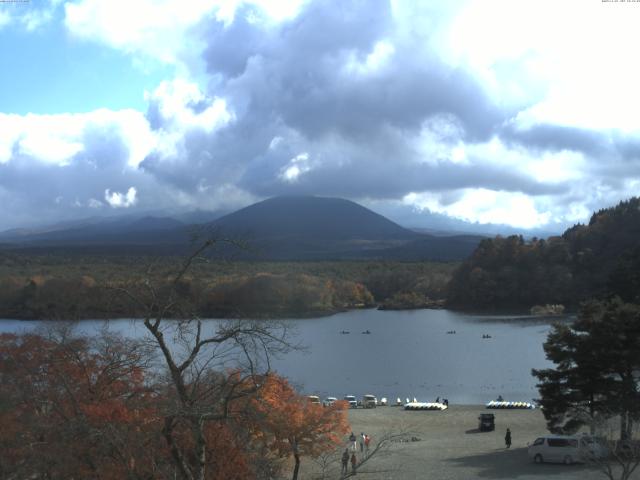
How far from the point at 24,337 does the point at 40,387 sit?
11.1ft

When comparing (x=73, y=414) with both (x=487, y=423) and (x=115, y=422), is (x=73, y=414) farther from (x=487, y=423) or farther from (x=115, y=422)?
(x=487, y=423)

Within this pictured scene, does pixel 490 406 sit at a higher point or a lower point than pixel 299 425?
lower

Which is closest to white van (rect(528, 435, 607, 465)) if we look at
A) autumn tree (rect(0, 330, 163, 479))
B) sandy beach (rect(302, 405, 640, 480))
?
sandy beach (rect(302, 405, 640, 480))

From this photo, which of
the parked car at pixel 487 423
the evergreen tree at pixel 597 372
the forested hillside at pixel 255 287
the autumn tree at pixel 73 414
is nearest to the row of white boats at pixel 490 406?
the parked car at pixel 487 423

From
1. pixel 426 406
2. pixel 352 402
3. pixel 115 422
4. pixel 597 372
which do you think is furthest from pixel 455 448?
pixel 115 422

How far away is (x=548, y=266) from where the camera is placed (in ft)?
186

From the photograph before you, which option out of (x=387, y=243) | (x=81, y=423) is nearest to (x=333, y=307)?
(x=81, y=423)

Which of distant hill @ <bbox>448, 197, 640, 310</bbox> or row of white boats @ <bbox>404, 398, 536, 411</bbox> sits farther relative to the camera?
distant hill @ <bbox>448, 197, 640, 310</bbox>

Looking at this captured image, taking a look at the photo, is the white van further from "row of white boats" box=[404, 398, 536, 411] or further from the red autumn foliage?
"row of white boats" box=[404, 398, 536, 411]

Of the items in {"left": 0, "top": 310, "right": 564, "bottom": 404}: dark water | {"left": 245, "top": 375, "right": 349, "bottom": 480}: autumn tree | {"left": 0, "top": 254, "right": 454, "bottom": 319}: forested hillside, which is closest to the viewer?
{"left": 245, "top": 375, "right": 349, "bottom": 480}: autumn tree

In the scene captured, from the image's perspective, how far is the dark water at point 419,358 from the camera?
992 inches

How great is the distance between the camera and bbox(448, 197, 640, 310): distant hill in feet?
179

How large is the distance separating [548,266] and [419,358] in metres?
27.6

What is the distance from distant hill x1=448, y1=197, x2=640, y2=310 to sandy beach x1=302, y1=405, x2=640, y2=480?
36271 millimetres
